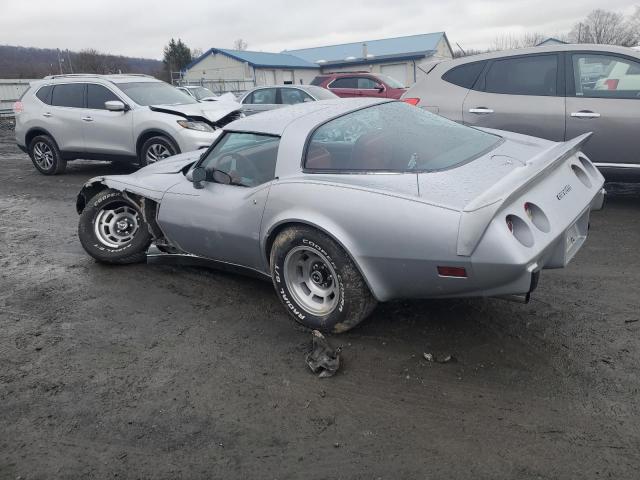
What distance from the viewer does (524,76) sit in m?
6.04

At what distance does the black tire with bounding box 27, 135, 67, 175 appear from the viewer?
31.8ft

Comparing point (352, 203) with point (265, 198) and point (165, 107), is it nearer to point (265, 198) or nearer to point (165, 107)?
point (265, 198)

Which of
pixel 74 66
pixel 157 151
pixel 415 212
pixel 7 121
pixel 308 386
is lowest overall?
pixel 308 386

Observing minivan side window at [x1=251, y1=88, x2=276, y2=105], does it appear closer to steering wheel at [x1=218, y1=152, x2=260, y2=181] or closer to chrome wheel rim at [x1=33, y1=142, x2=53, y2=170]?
chrome wheel rim at [x1=33, y1=142, x2=53, y2=170]

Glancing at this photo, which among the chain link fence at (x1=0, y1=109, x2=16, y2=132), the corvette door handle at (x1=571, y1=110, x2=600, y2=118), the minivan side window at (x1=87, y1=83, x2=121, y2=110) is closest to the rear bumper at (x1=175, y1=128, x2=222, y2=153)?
the minivan side window at (x1=87, y1=83, x2=121, y2=110)

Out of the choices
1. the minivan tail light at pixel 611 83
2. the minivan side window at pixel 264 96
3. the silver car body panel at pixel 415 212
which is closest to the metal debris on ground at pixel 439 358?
the silver car body panel at pixel 415 212

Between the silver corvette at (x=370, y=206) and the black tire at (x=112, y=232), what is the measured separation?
339mm

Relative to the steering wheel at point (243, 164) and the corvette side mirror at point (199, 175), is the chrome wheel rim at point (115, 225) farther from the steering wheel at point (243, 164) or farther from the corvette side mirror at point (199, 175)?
the steering wheel at point (243, 164)

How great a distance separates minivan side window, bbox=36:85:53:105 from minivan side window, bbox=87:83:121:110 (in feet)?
3.30

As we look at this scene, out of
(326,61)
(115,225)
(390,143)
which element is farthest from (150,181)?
(326,61)

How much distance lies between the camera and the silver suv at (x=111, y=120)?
8258mm

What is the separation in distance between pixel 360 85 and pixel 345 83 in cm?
51

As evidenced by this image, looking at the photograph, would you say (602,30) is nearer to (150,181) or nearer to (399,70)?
(399,70)

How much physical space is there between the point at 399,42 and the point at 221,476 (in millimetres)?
47122
